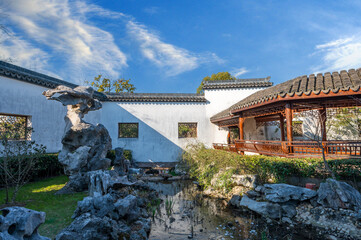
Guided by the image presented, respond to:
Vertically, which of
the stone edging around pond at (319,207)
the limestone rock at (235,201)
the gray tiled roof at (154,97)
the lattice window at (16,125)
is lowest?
the limestone rock at (235,201)

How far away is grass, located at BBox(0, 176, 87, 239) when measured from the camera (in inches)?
133

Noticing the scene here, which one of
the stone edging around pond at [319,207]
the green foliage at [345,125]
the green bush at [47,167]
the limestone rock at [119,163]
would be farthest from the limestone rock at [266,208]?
the green foliage at [345,125]

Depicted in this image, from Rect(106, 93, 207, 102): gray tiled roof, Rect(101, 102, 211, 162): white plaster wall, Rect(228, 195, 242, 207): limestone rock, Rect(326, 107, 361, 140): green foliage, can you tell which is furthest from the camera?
Rect(106, 93, 207, 102): gray tiled roof

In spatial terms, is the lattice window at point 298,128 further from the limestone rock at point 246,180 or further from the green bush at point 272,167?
the limestone rock at point 246,180

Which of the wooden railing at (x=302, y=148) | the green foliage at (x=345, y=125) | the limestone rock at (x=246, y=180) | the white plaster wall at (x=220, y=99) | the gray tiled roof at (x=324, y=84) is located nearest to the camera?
the gray tiled roof at (x=324, y=84)

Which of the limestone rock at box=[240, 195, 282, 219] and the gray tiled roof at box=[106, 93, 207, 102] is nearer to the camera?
the limestone rock at box=[240, 195, 282, 219]

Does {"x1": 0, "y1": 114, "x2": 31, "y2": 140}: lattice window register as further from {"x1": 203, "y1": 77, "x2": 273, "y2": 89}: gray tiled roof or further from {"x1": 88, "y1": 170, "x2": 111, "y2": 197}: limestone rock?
{"x1": 203, "y1": 77, "x2": 273, "y2": 89}: gray tiled roof

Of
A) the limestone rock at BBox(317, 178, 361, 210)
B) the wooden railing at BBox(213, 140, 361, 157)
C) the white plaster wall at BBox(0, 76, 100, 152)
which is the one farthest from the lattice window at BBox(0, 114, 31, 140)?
the limestone rock at BBox(317, 178, 361, 210)

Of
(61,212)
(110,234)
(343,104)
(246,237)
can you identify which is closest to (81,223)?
(110,234)

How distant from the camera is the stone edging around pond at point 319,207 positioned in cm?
392

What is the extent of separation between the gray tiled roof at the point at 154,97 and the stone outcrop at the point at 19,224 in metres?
11.0

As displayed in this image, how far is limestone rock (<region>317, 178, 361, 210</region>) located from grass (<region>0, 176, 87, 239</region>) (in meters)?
5.22

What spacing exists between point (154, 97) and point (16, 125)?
7.23 m

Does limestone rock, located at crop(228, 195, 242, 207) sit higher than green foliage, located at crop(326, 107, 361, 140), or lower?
lower
